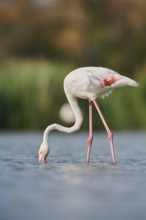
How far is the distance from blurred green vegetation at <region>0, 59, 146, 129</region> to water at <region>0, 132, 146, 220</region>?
19.9 feet

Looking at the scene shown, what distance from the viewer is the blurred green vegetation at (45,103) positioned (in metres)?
17.9

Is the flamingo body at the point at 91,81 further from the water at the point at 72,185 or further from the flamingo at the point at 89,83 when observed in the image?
the water at the point at 72,185

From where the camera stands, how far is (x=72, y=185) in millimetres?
6727

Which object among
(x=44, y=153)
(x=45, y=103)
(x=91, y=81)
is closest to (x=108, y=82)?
(x=91, y=81)

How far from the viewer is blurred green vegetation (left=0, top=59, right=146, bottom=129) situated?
58.6 ft

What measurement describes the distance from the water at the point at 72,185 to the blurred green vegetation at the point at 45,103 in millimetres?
6066

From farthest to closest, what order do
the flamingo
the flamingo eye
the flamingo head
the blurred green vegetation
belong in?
the blurred green vegetation < the flamingo eye < the flamingo < the flamingo head

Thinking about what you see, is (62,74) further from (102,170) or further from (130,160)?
(102,170)

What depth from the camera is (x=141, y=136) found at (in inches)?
610

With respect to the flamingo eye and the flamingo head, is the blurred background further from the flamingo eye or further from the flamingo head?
the flamingo head

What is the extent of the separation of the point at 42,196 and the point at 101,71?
12.9 ft

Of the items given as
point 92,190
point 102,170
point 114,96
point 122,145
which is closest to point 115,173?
point 102,170

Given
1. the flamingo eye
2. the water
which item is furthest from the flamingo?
the water

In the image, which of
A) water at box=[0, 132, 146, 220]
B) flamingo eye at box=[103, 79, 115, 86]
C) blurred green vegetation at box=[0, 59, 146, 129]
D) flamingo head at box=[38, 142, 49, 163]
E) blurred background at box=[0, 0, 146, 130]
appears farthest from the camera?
blurred background at box=[0, 0, 146, 130]
